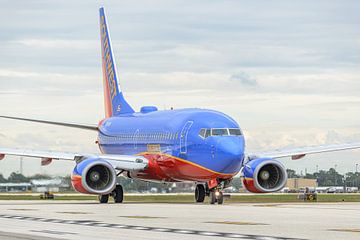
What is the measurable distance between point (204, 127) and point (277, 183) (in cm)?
551

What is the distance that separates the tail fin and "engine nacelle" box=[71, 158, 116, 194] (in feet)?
52.2

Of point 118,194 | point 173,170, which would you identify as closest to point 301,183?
point 118,194

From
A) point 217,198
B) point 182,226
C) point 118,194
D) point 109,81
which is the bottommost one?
point 182,226

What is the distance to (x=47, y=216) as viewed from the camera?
1471 inches

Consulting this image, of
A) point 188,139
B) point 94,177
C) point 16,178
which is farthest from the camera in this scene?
point 16,178

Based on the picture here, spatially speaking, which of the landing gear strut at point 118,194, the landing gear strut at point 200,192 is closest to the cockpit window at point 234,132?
the landing gear strut at point 200,192

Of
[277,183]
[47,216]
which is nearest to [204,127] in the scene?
[277,183]

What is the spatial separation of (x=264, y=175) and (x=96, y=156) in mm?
9377

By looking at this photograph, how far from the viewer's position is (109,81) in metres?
76.2

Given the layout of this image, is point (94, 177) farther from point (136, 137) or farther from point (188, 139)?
point (136, 137)

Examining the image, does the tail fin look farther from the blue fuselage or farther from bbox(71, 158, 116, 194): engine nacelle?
bbox(71, 158, 116, 194): engine nacelle

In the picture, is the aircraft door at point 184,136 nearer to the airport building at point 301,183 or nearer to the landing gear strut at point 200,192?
the landing gear strut at point 200,192

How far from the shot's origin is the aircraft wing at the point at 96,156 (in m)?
58.8

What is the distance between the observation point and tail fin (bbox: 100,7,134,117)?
73.8m
